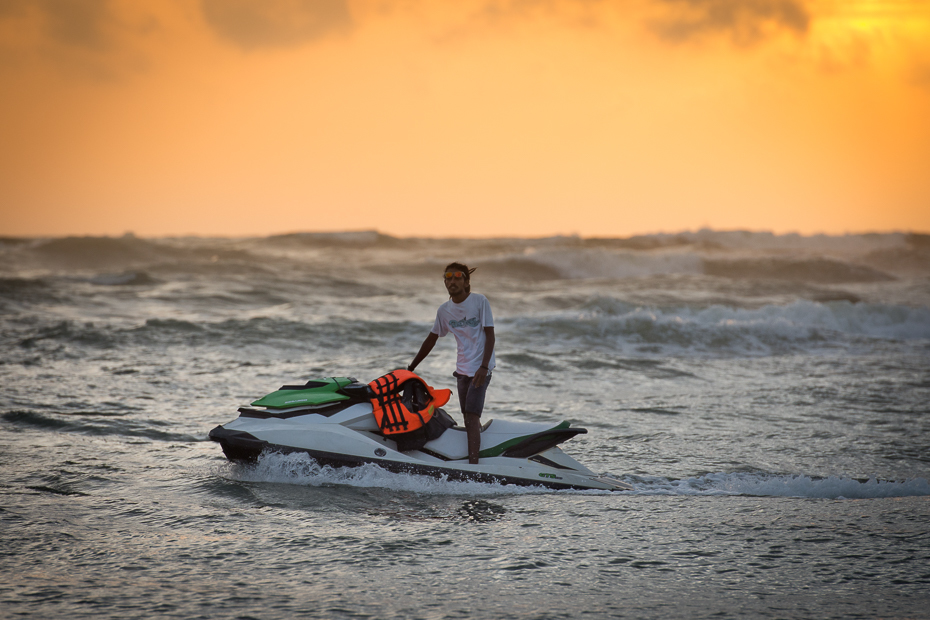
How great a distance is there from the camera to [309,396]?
5.64m

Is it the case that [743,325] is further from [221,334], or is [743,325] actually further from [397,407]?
[397,407]

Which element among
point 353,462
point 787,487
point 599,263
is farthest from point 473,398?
point 599,263

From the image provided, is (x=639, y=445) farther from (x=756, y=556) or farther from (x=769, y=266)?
(x=769, y=266)

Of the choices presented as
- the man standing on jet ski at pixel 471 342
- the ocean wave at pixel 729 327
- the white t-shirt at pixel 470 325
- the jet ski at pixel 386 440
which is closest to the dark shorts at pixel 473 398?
the man standing on jet ski at pixel 471 342

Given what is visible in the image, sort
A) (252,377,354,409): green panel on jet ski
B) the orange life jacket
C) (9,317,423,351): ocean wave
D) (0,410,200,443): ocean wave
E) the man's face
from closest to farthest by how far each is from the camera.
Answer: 1. the man's face
2. the orange life jacket
3. (252,377,354,409): green panel on jet ski
4. (0,410,200,443): ocean wave
5. (9,317,423,351): ocean wave

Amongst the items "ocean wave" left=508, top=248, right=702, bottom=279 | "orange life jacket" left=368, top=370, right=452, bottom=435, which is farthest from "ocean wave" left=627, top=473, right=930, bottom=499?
"ocean wave" left=508, top=248, right=702, bottom=279

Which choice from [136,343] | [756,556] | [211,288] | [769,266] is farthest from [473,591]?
[769,266]

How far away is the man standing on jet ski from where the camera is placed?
17.6ft

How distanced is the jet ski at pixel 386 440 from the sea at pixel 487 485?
12cm

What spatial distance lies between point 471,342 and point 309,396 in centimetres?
134

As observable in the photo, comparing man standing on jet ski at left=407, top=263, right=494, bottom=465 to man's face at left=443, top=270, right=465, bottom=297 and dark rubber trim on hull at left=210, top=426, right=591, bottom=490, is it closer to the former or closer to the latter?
man's face at left=443, top=270, right=465, bottom=297

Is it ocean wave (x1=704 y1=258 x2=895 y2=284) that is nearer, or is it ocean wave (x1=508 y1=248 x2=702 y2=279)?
ocean wave (x1=508 y1=248 x2=702 y2=279)

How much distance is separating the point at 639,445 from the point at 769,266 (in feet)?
104

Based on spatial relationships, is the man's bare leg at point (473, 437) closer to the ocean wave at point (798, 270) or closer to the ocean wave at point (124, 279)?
the ocean wave at point (124, 279)
